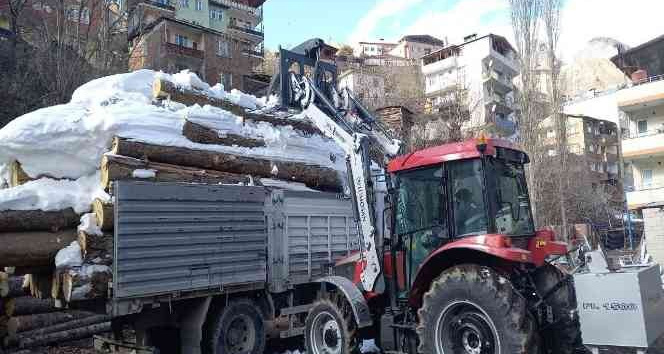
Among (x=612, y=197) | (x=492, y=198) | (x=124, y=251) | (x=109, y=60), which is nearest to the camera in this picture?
(x=492, y=198)

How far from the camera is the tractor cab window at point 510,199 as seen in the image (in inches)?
224

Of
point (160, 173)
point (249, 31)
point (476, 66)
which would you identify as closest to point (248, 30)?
point (249, 31)

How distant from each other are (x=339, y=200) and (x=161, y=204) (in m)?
3.60

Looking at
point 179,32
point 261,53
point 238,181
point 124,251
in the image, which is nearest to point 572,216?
point 261,53

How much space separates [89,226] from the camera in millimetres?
6328

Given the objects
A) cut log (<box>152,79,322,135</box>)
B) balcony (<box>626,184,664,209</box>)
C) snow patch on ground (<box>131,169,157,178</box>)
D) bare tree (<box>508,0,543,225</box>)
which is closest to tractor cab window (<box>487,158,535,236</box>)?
cut log (<box>152,79,322,135</box>)

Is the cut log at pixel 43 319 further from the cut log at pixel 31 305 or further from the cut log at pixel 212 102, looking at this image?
the cut log at pixel 212 102

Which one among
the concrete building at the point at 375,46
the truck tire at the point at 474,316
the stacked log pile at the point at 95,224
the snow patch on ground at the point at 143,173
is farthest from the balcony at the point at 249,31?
the concrete building at the point at 375,46

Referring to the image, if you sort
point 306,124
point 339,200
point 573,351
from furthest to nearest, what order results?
point 306,124 → point 339,200 → point 573,351

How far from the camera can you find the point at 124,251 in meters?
6.18

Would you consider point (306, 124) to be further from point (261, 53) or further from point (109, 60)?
point (261, 53)

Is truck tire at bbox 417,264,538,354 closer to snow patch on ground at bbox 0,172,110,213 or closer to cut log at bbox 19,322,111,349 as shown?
snow patch on ground at bbox 0,172,110,213

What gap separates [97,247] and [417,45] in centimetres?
7583

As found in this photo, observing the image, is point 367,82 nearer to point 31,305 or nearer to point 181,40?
point 181,40
